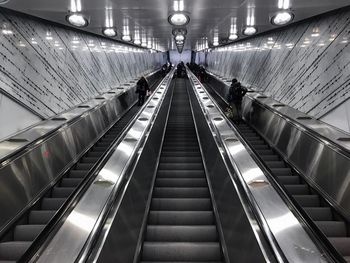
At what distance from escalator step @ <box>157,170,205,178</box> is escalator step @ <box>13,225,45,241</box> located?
8.32 ft

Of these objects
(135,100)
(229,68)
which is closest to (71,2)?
(135,100)

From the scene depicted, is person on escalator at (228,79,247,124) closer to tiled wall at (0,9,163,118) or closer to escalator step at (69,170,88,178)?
tiled wall at (0,9,163,118)

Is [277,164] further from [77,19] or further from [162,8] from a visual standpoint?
[77,19]

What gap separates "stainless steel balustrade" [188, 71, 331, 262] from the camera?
2.18 m

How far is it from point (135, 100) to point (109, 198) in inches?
513

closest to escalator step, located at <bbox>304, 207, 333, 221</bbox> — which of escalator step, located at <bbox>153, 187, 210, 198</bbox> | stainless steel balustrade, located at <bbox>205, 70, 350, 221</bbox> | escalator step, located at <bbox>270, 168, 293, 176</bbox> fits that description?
stainless steel balustrade, located at <bbox>205, 70, 350, 221</bbox>

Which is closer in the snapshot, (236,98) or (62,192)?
(62,192)

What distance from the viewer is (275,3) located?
7941 mm

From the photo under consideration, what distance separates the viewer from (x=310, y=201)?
15.8 ft

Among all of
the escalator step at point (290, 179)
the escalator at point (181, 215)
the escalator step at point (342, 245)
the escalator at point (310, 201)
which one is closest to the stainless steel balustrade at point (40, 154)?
the escalator at point (181, 215)

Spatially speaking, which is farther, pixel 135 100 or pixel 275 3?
pixel 135 100

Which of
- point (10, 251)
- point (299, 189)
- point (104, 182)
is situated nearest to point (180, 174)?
point (299, 189)

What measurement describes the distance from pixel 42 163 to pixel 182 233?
2308 mm

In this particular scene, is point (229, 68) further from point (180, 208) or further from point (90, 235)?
point (90, 235)
